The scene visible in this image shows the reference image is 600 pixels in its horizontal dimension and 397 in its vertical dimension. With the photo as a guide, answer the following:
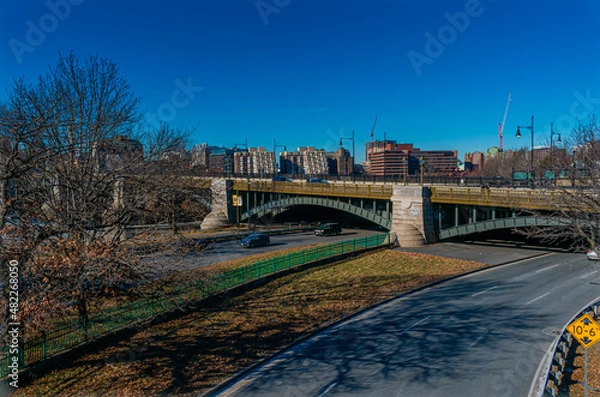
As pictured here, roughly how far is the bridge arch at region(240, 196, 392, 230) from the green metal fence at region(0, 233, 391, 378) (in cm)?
1435

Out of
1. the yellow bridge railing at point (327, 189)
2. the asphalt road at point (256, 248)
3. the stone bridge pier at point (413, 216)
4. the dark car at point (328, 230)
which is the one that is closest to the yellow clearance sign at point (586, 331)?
the asphalt road at point (256, 248)

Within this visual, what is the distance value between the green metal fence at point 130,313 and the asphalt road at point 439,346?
238 inches

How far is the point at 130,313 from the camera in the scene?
16281 millimetres

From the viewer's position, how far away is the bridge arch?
128 feet

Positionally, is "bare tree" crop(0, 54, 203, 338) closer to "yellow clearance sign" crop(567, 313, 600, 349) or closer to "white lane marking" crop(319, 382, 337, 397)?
"white lane marking" crop(319, 382, 337, 397)

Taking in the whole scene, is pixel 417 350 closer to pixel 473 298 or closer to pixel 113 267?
pixel 473 298

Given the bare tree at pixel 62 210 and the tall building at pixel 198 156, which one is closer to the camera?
the bare tree at pixel 62 210

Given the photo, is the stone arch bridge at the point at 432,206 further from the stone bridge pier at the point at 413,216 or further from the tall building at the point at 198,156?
the tall building at the point at 198,156

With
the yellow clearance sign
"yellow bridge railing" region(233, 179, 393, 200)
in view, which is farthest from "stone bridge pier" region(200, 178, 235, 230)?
the yellow clearance sign

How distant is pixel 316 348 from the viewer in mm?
15008

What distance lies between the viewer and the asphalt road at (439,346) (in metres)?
12.2

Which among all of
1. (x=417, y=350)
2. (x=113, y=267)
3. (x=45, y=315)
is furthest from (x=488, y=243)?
(x=45, y=315)

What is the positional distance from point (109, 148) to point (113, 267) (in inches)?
331

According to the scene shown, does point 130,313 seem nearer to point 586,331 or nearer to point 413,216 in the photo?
point 586,331
